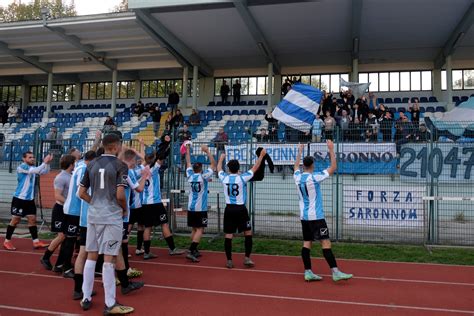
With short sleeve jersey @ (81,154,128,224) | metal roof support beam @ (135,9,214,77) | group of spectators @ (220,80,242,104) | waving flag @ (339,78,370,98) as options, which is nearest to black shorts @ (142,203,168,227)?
short sleeve jersey @ (81,154,128,224)

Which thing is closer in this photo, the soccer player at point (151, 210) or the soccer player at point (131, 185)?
the soccer player at point (131, 185)

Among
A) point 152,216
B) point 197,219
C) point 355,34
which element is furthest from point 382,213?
point 355,34

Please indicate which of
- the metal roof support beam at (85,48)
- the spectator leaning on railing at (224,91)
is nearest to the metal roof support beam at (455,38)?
the spectator leaning on railing at (224,91)

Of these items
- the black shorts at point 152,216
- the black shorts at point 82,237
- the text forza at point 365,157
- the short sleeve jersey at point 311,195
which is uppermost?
the text forza at point 365,157

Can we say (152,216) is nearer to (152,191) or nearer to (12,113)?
(152,191)

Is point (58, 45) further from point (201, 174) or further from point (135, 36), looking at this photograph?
point (201, 174)

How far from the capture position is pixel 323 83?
26.2 metres

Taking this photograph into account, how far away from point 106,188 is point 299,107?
7.95 metres

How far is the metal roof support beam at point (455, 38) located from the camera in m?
18.1

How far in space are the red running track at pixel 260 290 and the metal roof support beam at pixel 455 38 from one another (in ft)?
46.8

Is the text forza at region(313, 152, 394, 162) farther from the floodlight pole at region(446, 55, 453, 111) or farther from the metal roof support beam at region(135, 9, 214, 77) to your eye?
the floodlight pole at region(446, 55, 453, 111)

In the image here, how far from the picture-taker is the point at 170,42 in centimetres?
2197

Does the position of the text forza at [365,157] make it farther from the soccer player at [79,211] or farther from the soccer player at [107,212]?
the soccer player at [107,212]

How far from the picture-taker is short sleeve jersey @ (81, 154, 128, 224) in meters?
5.23
